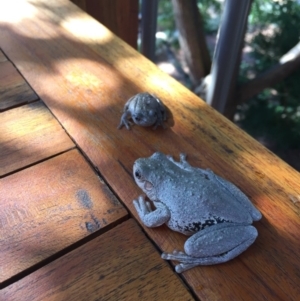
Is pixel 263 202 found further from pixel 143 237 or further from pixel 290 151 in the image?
pixel 290 151

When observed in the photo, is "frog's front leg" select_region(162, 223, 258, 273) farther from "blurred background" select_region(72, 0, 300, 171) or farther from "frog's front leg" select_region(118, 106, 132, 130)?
"blurred background" select_region(72, 0, 300, 171)

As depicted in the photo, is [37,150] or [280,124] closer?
[37,150]

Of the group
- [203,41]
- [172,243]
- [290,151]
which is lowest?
[290,151]

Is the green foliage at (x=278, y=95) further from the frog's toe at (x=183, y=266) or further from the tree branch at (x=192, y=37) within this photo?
the frog's toe at (x=183, y=266)

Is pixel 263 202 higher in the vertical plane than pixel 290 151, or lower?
higher

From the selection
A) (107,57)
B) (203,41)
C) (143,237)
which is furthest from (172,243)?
(203,41)

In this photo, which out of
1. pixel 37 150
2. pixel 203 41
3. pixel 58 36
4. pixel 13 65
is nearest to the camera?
pixel 37 150

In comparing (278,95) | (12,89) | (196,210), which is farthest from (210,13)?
(196,210)

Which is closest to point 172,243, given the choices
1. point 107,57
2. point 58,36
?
point 107,57

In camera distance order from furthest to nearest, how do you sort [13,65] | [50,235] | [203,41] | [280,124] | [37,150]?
[280,124], [203,41], [13,65], [37,150], [50,235]
